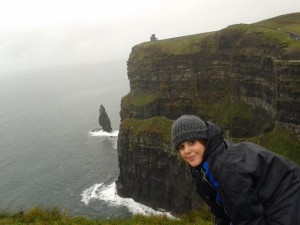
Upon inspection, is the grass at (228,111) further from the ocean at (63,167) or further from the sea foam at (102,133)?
the sea foam at (102,133)

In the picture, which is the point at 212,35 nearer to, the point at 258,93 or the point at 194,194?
the point at 258,93

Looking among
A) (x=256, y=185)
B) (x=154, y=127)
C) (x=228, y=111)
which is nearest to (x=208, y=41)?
(x=228, y=111)

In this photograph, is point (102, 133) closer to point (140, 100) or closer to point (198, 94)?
point (140, 100)

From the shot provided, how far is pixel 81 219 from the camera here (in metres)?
17.2

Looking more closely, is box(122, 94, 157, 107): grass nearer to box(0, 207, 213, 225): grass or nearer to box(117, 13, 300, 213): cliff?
box(117, 13, 300, 213): cliff

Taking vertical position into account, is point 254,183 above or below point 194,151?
below

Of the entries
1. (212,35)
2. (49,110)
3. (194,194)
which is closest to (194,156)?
(194,194)

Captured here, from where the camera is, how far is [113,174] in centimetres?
8406

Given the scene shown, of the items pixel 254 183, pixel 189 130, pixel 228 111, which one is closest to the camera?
pixel 254 183

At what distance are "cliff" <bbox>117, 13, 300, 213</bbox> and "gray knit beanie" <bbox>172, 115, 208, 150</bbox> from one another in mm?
43216

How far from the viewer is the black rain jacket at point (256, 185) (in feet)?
19.7

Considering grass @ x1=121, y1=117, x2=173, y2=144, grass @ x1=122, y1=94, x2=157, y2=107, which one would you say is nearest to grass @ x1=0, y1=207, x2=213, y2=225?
grass @ x1=121, y1=117, x2=173, y2=144

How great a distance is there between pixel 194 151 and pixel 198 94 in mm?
71421

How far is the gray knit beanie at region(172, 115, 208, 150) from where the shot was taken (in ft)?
22.7
